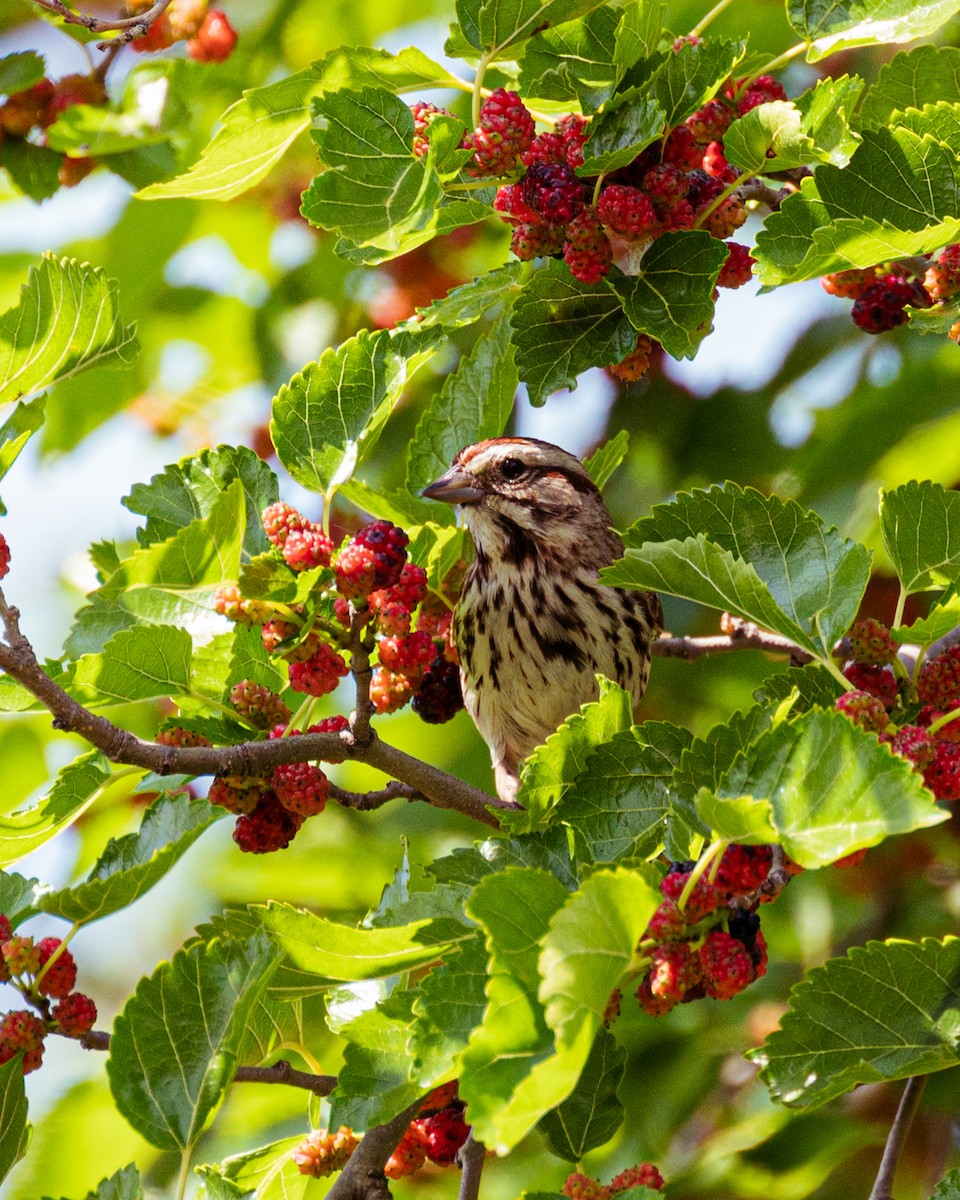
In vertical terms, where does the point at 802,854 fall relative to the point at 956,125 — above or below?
below

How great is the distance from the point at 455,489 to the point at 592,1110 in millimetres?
1698

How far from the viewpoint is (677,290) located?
275 centimetres

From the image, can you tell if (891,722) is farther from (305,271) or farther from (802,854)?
(305,271)

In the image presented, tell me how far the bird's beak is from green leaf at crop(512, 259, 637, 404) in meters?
0.73

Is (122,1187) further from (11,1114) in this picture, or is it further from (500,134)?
(500,134)

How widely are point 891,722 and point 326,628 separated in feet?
3.13

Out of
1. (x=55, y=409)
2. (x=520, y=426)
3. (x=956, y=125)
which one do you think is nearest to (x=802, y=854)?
(x=956, y=125)

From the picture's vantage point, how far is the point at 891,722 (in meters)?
2.49

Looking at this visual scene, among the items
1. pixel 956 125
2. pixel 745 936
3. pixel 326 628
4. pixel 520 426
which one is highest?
pixel 956 125

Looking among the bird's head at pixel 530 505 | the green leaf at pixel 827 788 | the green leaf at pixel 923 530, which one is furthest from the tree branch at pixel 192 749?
the bird's head at pixel 530 505

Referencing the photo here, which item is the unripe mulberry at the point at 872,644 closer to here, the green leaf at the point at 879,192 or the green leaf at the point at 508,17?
the green leaf at the point at 879,192

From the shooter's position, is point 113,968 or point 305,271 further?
point 113,968

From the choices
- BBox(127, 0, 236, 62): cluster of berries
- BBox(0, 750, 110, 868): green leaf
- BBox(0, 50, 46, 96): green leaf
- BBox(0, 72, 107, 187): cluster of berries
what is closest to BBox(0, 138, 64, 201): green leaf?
BBox(0, 72, 107, 187): cluster of berries

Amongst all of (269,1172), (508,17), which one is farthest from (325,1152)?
(508,17)
